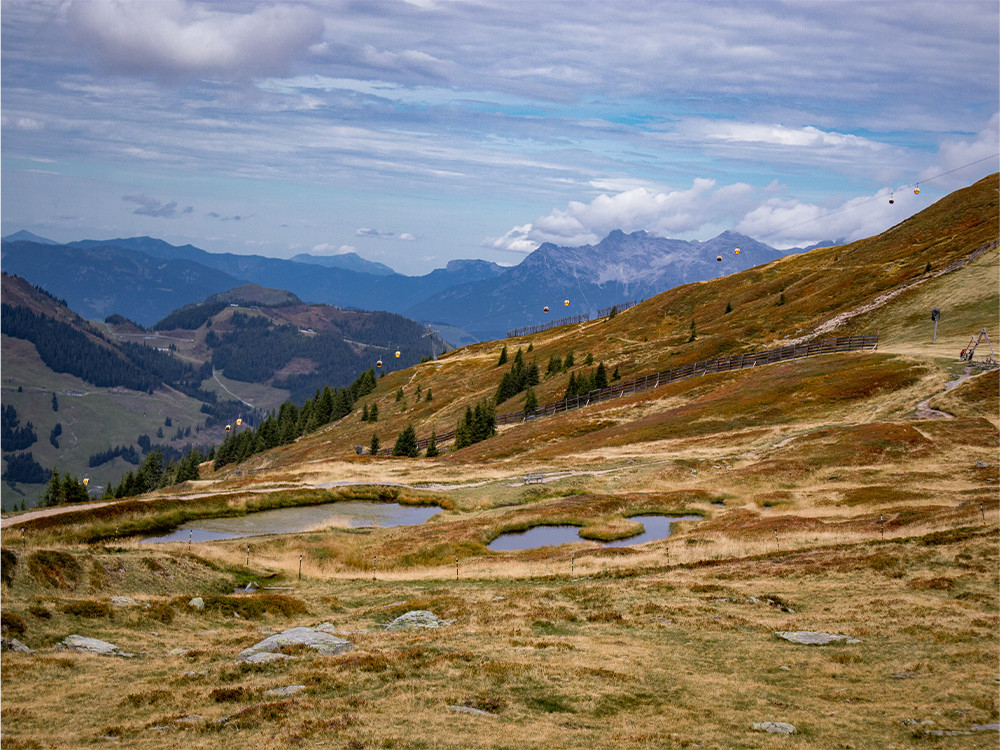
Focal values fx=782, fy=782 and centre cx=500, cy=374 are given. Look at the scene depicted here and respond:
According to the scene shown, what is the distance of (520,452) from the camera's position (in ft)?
336

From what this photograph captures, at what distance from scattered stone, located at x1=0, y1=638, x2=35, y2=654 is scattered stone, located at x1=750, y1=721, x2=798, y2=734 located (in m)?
21.7

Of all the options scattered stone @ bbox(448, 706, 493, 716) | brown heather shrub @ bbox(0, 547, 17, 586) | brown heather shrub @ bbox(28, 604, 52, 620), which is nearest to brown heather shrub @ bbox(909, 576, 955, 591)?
scattered stone @ bbox(448, 706, 493, 716)

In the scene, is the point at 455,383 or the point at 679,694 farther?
the point at 455,383

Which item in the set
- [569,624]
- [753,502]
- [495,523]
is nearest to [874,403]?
[753,502]

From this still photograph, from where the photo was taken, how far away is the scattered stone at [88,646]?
25484 millimetres

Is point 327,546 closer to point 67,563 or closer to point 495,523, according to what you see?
point 495,523

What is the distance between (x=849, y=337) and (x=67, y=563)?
111105 millimetres

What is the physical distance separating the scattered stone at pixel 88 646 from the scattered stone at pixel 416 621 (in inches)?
372

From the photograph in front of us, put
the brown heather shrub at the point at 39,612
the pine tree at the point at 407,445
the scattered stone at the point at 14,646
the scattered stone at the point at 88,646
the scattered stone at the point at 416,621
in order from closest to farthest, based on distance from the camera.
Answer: the scattered stone at the point at 14,646, the scattered stone at the point at 88,646, the brown heather shrub at the point at 39,612, the scattered stone at the point at 416,621, the pine tree at the point at 407,445

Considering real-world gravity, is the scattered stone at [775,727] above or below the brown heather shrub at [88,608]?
above

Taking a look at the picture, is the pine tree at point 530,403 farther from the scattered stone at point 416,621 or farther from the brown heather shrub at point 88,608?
the brown heather shrub at point 88,608

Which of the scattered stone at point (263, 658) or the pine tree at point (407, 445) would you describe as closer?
the scattered stone at point (263, 658)

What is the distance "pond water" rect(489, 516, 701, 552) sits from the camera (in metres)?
54.6

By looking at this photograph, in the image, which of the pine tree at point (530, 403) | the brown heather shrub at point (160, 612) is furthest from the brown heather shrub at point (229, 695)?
the pine tree at point (530, 403)
